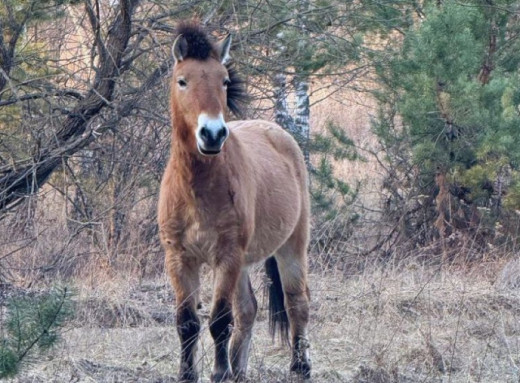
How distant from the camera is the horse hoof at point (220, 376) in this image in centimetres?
564

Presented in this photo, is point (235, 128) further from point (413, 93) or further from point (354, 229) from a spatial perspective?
A: point (354, 229)

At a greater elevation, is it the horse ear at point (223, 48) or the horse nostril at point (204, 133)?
the horse ear at point (223, 48)

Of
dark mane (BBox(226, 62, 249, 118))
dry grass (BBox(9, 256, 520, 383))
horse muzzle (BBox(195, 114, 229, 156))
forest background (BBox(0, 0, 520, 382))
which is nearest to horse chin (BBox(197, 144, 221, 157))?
horse muzzle (BBox(195, 114, 229, 156))

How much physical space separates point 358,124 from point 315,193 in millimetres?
5668

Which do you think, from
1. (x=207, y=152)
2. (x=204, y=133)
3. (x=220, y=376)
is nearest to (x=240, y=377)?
(x=220, y=376)

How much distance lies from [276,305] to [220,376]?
1.11 meters

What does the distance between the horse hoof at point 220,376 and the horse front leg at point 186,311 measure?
0.23 meters

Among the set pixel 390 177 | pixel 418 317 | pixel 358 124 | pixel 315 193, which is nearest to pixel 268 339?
pixel 418 317

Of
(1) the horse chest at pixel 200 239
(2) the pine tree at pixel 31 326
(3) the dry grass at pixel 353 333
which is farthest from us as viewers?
(3) the dry grass at pixel 353 333

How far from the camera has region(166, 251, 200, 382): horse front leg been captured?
17.9 ft

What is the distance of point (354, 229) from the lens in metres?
10.6

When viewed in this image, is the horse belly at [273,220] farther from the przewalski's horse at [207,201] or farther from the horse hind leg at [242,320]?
the horse hind leg at [242,320]

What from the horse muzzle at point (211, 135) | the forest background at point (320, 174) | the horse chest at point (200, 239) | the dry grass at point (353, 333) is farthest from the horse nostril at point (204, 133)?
the forest background at point (320, 174)

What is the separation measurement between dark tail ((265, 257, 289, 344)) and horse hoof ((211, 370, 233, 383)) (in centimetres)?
99
